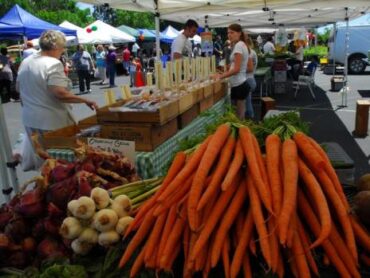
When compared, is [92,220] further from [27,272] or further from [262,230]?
[262,230]

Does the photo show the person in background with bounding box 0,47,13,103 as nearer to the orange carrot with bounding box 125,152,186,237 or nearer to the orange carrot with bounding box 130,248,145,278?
the orange carrot with bounding box 125,152,186,237

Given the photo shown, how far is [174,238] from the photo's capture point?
1475mm

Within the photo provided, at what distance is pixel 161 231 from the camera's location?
1538mm

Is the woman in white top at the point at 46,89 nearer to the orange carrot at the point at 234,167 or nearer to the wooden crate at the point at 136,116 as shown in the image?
the wooden crate at the point at 136,116

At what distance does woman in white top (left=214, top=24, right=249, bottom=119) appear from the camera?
5906 millimetres

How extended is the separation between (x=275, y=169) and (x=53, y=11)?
57955mm

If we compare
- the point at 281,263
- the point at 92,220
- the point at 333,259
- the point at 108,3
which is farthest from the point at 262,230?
the point at 108,3

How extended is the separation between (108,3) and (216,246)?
542 cm

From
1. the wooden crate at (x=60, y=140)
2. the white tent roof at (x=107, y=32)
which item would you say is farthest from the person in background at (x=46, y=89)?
the white tent roof at (x=107, y=32)

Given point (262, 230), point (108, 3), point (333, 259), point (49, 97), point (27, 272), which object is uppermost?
point (108, 3)

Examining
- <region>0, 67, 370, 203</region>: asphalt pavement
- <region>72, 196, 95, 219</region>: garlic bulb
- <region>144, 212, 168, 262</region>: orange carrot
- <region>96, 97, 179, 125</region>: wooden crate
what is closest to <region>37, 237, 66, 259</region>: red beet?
<region>72, 196, 95, 219</region>: garlic bulb

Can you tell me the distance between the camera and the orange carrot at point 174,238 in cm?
144

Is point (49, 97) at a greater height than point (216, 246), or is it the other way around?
point (49, 97)

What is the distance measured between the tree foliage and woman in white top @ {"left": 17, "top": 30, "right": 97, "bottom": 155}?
37902 mm
